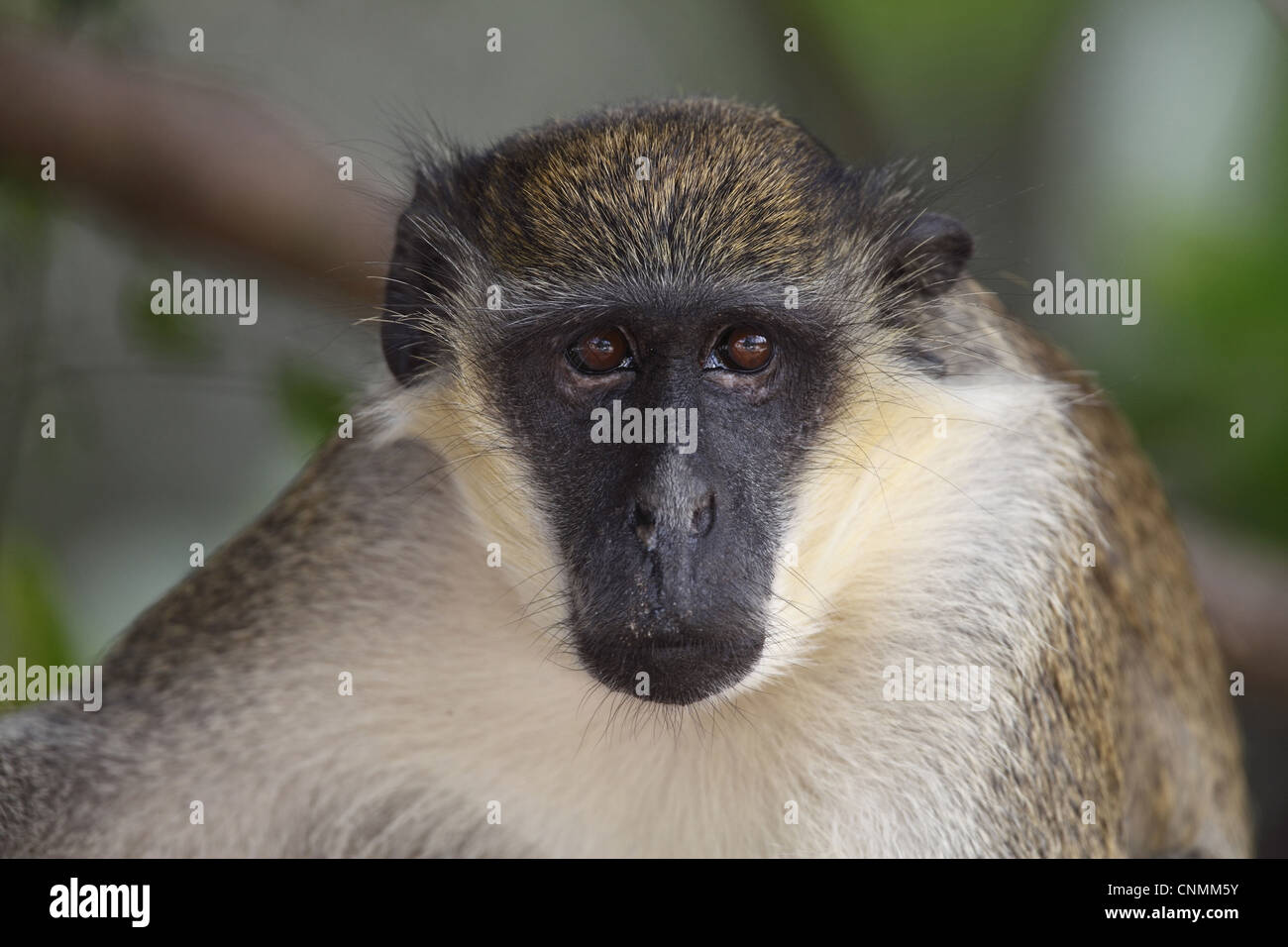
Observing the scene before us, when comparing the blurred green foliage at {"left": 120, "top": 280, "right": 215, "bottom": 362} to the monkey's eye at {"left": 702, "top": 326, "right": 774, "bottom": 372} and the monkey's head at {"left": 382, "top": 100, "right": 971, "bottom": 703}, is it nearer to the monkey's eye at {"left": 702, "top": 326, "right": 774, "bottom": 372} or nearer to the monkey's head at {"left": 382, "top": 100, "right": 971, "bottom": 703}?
the monkey's head at {"left": 382, "top": 100, "right": 971, "bottom": 703}

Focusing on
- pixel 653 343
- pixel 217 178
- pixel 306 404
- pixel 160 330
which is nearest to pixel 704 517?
pixel 653 343

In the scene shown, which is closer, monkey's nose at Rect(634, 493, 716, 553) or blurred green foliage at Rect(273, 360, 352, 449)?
monkey's nose at Rect(634, 493, 716, 553)

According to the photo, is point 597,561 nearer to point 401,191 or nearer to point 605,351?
point 605,351

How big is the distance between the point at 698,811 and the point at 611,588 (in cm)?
102

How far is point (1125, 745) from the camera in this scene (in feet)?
14.4

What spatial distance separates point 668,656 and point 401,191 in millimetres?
1940

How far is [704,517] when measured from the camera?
3.17 meters

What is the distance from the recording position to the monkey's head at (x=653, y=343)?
3.19 meters

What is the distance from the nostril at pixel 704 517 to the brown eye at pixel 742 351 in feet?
1.36

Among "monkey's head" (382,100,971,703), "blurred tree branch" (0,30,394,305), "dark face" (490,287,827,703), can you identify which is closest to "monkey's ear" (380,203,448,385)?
"monkey's head" (382,100,971,703)

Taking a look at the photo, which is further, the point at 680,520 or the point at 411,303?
the point at 411,303

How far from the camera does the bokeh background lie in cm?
645

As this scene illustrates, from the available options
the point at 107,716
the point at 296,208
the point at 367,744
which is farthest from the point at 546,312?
the point at 296,208

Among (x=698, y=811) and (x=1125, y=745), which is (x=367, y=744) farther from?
(x=1125, y=745)
